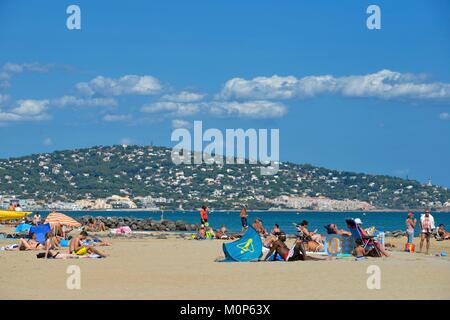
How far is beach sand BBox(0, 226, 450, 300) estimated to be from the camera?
13.3 meters

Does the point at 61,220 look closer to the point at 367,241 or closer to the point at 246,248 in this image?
the point at 246,248

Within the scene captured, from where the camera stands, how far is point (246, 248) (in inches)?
754

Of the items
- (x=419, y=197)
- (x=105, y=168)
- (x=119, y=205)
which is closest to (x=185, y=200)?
(x=119, y=205)

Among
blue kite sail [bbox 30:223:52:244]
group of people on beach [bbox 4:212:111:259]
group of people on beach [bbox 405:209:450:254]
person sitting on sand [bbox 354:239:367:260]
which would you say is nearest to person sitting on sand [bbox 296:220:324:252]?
person sitting on sand [bbox 354:239:367:260]

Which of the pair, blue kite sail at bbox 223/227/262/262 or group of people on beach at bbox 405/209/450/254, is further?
group of people on beach at bbox 405/209/450/254

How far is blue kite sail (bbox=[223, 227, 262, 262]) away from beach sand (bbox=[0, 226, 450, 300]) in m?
0.43

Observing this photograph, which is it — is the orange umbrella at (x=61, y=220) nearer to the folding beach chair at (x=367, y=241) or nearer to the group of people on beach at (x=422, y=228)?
the group of people on beach at (x=422, y=228)

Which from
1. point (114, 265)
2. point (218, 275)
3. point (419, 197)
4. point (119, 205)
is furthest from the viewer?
point (419, 197)

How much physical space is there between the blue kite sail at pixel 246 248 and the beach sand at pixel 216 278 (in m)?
0.43

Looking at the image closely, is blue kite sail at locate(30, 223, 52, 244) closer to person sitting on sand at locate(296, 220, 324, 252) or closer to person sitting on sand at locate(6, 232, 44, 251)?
person sitting on sand at locate(6, 232, 44, 251)

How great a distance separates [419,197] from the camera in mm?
143375

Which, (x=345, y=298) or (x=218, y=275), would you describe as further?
(x=218, y=275)
